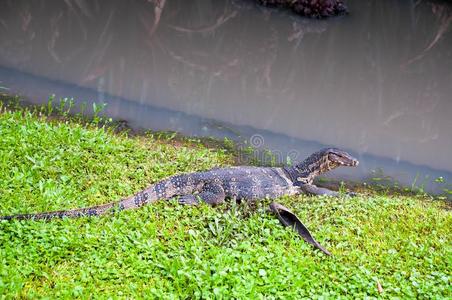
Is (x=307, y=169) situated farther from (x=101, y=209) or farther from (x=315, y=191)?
(x=101, y=209)

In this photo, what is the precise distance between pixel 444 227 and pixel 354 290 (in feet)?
6.47

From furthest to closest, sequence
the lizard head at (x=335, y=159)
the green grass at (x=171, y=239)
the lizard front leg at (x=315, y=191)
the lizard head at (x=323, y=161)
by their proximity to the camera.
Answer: the lizard head at (x=335, y=159) → the lizard head at (x=323, y=161) → the lizard front leg at (x=315, y=191) → the green grass at (x=171, y=239)

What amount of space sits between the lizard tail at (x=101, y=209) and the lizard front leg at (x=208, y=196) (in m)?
0.31

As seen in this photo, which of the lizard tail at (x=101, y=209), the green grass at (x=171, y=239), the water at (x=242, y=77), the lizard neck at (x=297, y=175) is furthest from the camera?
the water at (x=242, y=77)

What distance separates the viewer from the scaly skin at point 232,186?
16.8 feet

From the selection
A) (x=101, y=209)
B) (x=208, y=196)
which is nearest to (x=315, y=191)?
(x=208, y=196)

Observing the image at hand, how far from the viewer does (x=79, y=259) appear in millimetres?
4082

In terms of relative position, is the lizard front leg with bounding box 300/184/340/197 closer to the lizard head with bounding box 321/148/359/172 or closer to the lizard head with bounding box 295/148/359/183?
the lizard head with bounding box 295/148/359/183

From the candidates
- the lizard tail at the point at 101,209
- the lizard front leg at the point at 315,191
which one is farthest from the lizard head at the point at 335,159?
the lizard tail at the point at 101,209

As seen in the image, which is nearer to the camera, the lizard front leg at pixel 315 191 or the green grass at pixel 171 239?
the green grass at pixel 171 239

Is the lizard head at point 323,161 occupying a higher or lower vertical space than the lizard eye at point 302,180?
higher

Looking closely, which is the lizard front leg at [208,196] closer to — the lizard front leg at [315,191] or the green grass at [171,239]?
the green grass at [171,239]

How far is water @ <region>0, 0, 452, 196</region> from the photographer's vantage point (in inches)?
347

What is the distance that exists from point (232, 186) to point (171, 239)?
1.48 m
